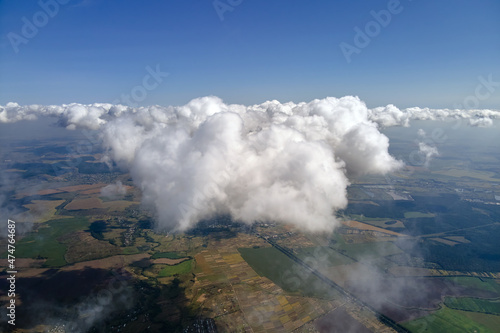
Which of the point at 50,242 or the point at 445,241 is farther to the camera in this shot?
the point at 445,241

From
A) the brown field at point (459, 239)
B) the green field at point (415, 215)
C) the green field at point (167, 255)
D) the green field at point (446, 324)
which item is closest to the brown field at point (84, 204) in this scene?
the green field at point (167, 255)

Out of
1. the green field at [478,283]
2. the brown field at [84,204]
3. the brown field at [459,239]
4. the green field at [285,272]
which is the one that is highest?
the brown field at [84,204]

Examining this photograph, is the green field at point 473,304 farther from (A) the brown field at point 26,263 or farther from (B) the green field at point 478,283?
(A) the brown field at point 26,263

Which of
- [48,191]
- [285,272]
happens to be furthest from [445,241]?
[48,191]

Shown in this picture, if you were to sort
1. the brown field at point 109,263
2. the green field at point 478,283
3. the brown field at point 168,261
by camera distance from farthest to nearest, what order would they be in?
the brown field at point 168,261 < the brown field at point 109,263 < the green field at point 478,283

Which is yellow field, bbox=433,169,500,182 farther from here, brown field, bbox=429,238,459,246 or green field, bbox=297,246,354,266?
green field, bbox=297,246,354,266

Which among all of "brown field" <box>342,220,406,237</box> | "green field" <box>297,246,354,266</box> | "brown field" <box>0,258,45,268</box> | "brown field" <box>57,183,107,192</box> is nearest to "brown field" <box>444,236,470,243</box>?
"brown field" <box>342,220,406,237</box>

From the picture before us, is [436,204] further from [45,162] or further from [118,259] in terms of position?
[45,162]

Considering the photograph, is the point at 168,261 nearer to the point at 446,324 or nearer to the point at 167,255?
the point at 167,255
